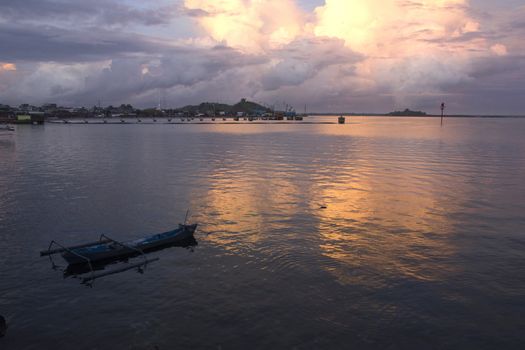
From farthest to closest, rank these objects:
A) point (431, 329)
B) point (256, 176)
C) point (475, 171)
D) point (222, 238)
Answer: point (475, 171) → point (256, 176) → point (222, 238) → point (431, 329)

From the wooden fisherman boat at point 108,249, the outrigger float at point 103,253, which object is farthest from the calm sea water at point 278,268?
the wooden fisherman boat at point 108,249

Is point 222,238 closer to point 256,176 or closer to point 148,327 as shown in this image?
point 148,327

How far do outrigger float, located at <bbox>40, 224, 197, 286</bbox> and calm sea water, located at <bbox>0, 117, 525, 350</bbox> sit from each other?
0.79 m

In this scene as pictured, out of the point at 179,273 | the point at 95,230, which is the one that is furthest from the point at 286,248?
the point at 95,230

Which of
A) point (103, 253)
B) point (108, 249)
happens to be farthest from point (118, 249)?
point (103, 253)

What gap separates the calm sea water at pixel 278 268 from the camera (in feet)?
63.5

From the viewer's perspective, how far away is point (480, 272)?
2616 cm

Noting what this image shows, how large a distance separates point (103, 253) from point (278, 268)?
11669mm

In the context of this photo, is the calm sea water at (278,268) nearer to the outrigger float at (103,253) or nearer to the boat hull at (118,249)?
the outrigger float at (103,253)

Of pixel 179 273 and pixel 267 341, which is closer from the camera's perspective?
pixel 267 341

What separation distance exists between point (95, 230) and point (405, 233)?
25.3 meters

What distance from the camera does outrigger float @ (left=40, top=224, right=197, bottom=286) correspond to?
87.4ft

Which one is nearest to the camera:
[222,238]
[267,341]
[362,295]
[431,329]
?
[267,341]

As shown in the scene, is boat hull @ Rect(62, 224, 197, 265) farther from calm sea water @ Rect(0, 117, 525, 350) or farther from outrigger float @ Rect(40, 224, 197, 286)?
calm sea water @ Rect(0, 117, 525, 350)
